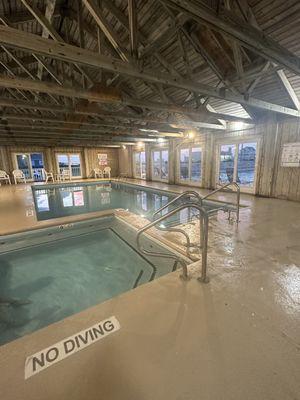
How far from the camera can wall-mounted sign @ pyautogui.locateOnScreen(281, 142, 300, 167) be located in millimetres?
5004

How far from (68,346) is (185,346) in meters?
0.76

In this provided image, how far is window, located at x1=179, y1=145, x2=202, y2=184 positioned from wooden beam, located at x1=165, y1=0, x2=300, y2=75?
5.64 m

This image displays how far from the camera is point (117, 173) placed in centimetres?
1475

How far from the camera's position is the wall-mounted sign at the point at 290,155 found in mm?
5004

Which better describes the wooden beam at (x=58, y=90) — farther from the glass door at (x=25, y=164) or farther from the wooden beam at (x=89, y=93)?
the glass door at (x=25, y=164)

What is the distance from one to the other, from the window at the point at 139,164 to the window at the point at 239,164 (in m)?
5.57

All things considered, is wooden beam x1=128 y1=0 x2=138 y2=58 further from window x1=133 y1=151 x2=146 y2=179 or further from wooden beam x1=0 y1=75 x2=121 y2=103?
window x1=133 y1=151 x2=146 y2=179

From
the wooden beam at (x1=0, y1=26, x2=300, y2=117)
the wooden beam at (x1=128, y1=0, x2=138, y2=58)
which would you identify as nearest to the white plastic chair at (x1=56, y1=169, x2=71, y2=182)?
the wooden beam at (x1=0, y1=26, x2=300, y2=117)

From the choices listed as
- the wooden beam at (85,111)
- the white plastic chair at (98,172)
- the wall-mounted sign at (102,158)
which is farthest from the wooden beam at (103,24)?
the wall-mounted sign at (102,158)

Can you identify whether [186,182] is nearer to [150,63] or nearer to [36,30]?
[150,63]

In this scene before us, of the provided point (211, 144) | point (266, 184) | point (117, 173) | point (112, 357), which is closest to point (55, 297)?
point (112, 357)

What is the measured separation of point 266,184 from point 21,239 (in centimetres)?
653

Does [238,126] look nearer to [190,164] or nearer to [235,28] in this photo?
[190,164]

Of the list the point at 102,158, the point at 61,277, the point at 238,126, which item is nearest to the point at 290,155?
the point at 238,126
